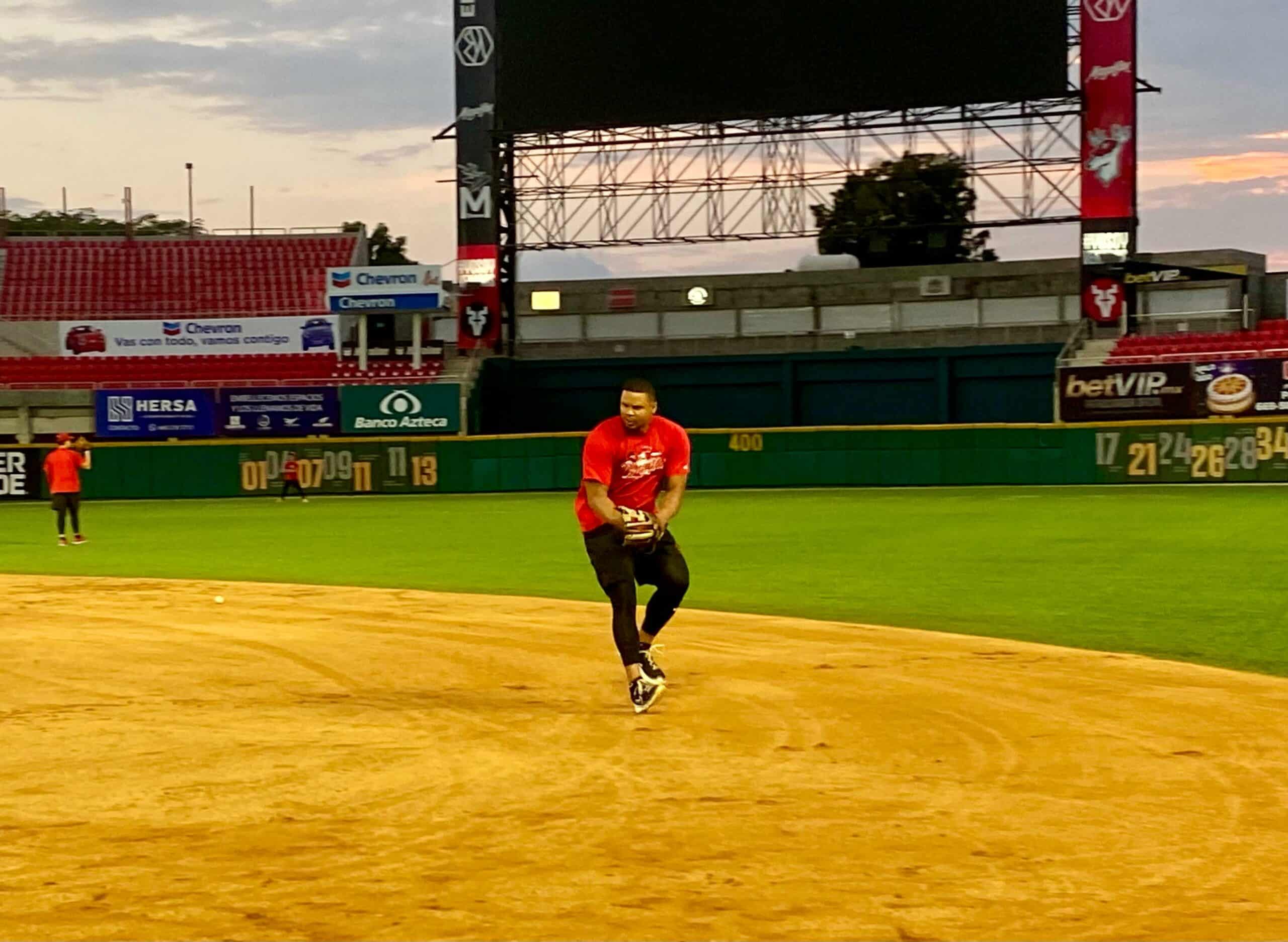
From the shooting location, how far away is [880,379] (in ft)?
161

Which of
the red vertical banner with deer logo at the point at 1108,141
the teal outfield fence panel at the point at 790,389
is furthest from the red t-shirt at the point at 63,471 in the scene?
the red vertical banner with deer logo at the point at 1108,141

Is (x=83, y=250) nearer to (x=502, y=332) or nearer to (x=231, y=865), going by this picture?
(x=502, y=332)

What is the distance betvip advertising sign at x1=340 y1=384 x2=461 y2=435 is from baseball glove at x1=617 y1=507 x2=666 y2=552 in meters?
36.3

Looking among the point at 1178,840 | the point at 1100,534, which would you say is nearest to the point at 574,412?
the point at 1100,534

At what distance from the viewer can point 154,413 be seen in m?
45.9

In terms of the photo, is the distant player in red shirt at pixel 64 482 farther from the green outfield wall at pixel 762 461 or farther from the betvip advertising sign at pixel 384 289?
the betvip advertising sign at pixel 384 289

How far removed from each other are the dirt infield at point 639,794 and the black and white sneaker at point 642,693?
83 millimetres

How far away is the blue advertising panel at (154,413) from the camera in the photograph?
45.8 meters

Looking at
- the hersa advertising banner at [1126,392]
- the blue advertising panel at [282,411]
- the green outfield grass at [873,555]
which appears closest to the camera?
the green outfield grass at [873,555]

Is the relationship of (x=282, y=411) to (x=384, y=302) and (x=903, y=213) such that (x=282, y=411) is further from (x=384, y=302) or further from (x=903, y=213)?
(x=903, y=213)

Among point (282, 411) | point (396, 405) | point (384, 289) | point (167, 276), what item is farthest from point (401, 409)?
point (167, 276)

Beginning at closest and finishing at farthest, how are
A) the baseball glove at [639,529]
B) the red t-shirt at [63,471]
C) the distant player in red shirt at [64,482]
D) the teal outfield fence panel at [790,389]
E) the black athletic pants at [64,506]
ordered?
the baseball glove at [639,529], the black athletic pants at [64,506], the distant player in red shirt at [64,482], the red t-shirt at [63,471], the teal outfield fence panel at [790,389]

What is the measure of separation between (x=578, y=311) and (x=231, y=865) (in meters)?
48.0

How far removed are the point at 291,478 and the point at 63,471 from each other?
14041 millimetres
